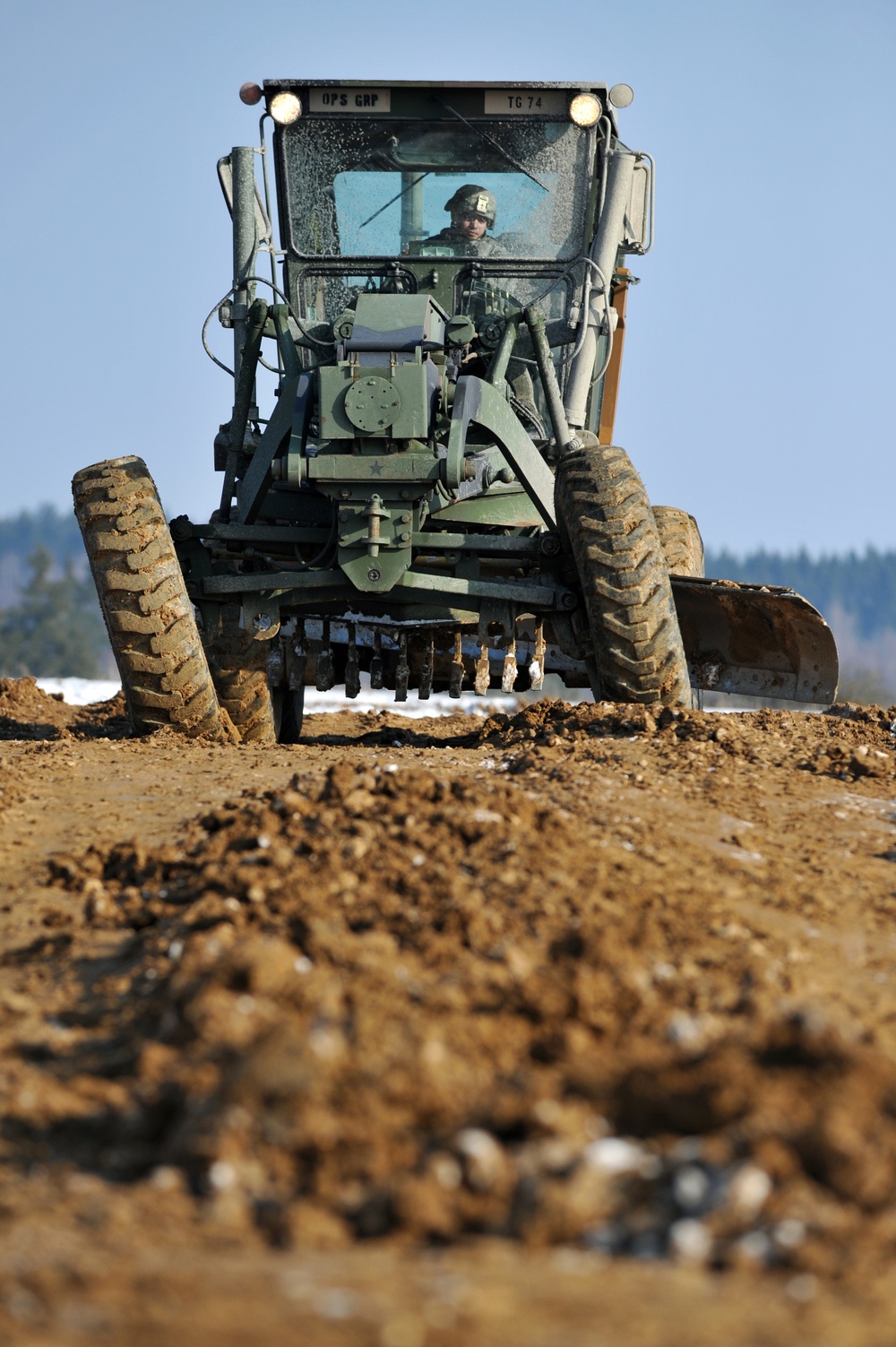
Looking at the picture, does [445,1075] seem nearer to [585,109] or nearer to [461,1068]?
[461,1068]

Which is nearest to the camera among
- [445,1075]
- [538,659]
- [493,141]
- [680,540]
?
[445,1075]

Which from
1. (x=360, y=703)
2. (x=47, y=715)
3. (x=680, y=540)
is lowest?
(x=47, y=715)

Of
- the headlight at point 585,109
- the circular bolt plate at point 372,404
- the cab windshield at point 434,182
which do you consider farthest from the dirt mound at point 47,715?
the headlight at point 585,109

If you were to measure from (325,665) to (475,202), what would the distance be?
2.69 meters

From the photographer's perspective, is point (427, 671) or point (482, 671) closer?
point (482, 671)

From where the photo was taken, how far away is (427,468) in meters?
6.87

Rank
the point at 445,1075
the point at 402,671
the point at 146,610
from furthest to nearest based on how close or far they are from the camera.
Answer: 1. the point at 402,671
2. the point at 146,610
3. the point at 445,1075

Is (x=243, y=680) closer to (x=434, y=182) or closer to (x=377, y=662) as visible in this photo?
(x=377, y=662)

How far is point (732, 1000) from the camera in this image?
300cm

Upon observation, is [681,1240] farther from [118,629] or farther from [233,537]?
[233,537]

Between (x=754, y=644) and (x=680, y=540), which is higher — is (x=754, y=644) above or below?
below

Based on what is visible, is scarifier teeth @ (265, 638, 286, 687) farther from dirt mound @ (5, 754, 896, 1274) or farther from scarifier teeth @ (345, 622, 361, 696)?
dirt mound @ (5, 754, 896, 1274)

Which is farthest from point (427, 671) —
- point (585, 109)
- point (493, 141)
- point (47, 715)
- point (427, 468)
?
point (47, 715)

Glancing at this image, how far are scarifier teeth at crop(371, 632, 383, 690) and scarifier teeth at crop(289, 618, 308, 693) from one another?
1.28ft
